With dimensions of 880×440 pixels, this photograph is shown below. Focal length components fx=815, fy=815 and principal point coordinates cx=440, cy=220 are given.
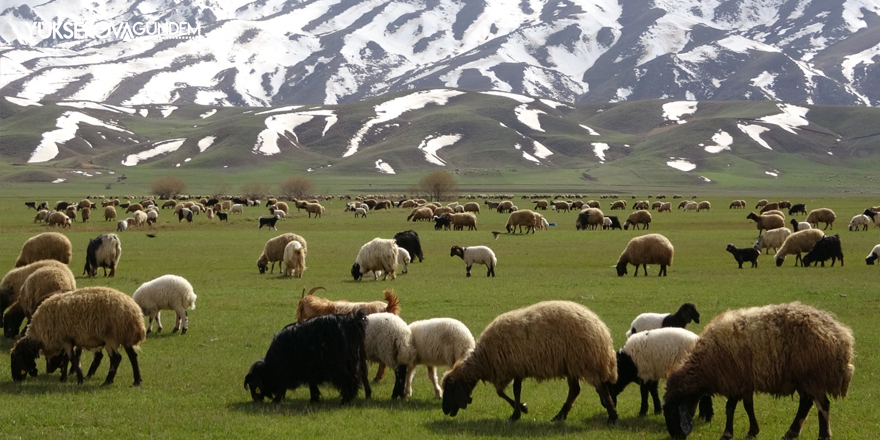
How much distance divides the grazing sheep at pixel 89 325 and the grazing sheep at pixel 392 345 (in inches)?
149

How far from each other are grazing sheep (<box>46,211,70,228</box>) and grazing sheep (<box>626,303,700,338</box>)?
164ft

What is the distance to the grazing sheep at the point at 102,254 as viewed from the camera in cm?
2884

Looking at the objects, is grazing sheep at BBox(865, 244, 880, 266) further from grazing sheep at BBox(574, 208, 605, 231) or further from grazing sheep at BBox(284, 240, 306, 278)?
grazing sheep at BBox(574, 208, 605, 231)

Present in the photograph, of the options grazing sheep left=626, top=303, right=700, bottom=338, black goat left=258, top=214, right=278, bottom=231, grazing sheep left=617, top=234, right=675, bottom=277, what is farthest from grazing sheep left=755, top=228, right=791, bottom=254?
black goat left=258, top=214, right=278, bottom=231

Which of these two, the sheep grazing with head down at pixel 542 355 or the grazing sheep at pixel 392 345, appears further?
the grazing sheep at pixel 392 345

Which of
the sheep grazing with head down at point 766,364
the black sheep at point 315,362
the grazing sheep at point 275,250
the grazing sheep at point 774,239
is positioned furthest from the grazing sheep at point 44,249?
the grazing sheep at point 774,239

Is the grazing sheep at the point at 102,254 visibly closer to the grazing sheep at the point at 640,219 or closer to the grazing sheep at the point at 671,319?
the grazing sheep at the point at 671,319

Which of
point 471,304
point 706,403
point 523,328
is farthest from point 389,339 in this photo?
point 471,304

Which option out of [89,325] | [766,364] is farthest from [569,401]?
[89,325]

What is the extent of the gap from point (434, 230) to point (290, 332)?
41139mm

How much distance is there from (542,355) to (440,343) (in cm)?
203

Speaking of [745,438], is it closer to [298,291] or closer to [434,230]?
[298,291]

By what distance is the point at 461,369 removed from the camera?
1160 cm

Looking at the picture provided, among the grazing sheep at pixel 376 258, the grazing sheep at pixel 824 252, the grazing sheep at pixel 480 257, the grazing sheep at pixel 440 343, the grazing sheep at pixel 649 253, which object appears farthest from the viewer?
the grazing sheep at pixel 824 252
